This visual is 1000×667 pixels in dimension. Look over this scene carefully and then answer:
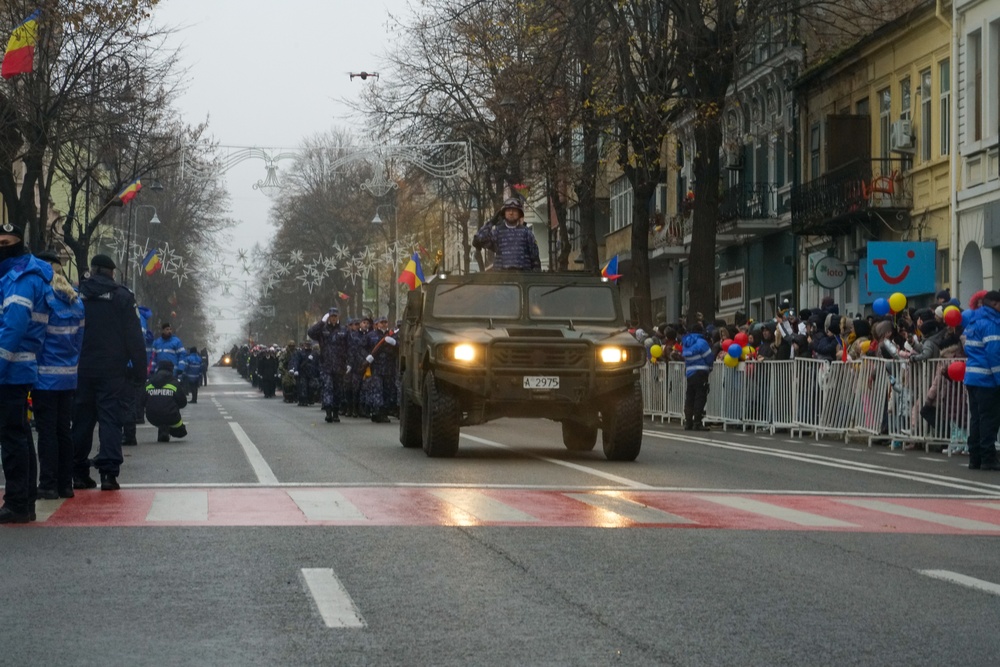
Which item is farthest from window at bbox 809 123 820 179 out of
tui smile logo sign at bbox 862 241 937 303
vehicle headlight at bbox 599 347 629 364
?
vehicle headlight at bbox 599 347 629 364

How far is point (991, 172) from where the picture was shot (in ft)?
112

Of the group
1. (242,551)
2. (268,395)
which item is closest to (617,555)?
(242,551)

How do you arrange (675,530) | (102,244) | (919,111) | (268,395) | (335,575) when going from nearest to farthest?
(335,575) < (675,530) < (919,111) < (268,395) < (102,244)

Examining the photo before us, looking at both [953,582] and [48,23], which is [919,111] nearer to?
[48,23]

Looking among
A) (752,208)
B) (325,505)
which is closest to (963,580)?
(325,505)

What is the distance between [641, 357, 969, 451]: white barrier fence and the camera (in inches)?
892

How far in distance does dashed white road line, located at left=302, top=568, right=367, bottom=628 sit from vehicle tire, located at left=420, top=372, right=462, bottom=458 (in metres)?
9.21

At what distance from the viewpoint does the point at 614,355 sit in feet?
59.7

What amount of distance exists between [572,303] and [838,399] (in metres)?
8.03

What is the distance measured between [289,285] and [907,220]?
196 feet

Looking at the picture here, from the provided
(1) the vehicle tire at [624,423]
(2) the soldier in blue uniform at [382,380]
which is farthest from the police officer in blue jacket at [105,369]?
(2) the soldier in blue uniform at [382,380]

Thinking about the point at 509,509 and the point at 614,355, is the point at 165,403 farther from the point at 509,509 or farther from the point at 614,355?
the point at 509,509

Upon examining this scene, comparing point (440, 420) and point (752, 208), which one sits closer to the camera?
point (440, 420)

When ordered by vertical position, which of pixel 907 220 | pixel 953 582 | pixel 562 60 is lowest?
pixel 953 582
